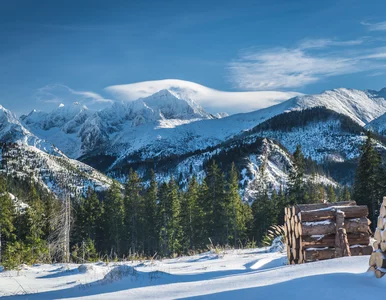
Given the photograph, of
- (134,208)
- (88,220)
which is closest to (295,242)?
(134,208)

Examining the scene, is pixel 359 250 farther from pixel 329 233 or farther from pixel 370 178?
pixel 370 178

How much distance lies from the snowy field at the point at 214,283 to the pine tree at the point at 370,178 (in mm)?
33552

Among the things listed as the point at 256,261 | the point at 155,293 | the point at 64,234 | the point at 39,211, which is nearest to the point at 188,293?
the point at 155,293

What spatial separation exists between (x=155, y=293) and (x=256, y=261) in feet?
14.9

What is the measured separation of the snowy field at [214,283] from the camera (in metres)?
4.50

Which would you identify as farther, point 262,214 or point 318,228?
point 262,214

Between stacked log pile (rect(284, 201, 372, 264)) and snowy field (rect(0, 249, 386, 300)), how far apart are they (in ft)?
4.06

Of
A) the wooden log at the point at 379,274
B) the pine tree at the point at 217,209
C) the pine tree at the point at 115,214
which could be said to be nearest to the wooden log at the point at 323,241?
the wooden log at the point at 379,274

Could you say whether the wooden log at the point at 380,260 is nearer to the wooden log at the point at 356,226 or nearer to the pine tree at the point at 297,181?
the wooden log at the point at 356,226

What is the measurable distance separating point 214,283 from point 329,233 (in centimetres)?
405

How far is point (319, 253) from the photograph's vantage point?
8500 mm

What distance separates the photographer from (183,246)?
173ft

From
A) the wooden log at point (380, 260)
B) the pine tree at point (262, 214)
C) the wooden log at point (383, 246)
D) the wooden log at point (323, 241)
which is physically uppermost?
the wooden log at point (383, 246)

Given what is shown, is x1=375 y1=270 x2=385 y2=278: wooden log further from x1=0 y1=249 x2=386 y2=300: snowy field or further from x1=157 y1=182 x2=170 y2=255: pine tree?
x1=157 y1=182 x2=170 y2=255: pine tree
